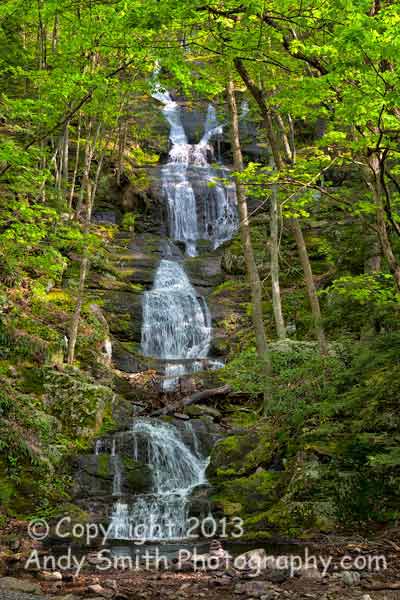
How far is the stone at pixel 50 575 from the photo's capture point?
19.0 feet

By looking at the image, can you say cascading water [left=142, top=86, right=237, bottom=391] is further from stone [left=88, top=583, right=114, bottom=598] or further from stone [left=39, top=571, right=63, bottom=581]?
stone [left=88, top=583, right=114, bottom=598]

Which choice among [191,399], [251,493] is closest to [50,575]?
[251,493]

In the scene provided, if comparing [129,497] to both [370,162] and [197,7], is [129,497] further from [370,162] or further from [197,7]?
[197,7]

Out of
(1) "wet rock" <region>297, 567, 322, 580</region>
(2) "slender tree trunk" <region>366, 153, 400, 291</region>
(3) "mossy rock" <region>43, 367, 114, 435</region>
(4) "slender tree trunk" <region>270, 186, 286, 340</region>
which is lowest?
(1) "wet rock" <region>297, 567, 322, 580</region>

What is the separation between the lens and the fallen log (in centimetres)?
1365

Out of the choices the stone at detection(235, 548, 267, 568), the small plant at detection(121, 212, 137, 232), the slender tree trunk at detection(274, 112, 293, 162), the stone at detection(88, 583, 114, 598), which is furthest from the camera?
the small plant at detection(121, 212, 137, 232)

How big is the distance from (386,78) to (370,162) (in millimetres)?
1389

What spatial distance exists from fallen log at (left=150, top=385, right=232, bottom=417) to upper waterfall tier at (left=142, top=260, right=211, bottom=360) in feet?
11.9

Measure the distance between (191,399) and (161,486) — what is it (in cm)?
358

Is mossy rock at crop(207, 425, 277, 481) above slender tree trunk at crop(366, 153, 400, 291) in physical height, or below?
below

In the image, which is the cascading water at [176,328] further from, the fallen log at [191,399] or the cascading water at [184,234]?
the fallen log at [191,399]

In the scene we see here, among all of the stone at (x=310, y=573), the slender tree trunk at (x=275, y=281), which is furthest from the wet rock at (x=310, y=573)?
the slender tree trunk at (x=275, y=281)

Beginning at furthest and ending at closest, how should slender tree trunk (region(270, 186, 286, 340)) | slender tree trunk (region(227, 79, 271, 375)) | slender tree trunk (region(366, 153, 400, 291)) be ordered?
slender tree trunk (region(270, 186, 286, 340))
slender tree trunk (region(227, 79, 271, 375))
slender tree trunk (region(366, 153, 400, 291))

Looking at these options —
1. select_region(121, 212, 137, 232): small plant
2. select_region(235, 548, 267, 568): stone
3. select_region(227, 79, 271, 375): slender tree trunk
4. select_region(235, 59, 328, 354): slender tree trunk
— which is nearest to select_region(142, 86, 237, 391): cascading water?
select_region(227, 79, 271, 375): slender tree trunk
